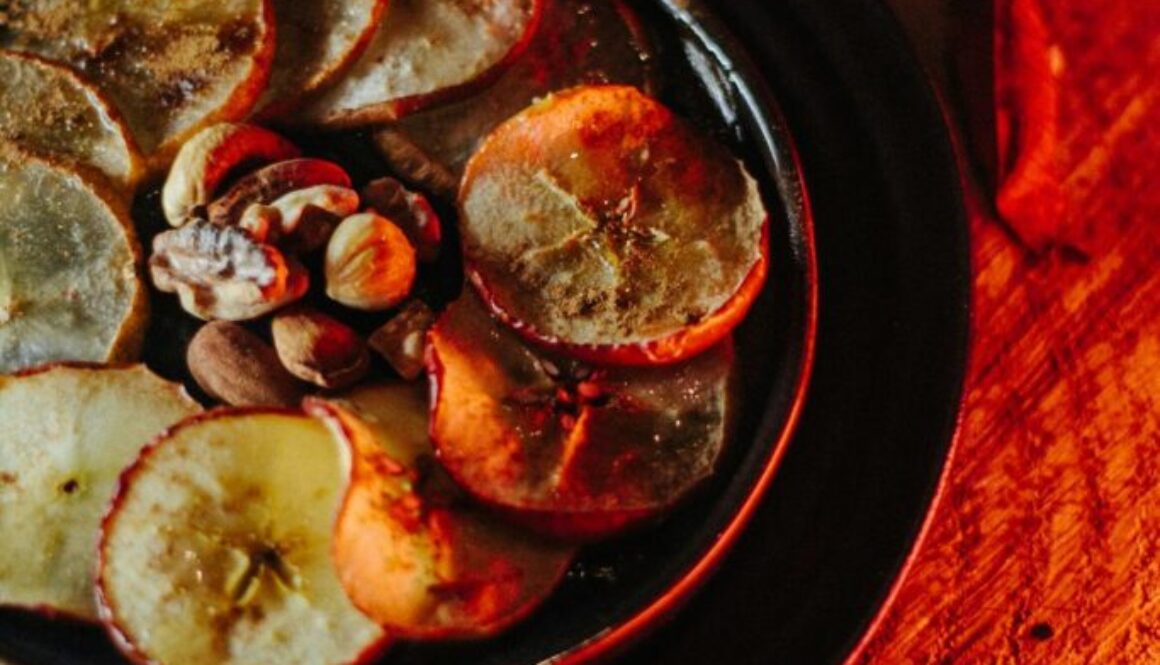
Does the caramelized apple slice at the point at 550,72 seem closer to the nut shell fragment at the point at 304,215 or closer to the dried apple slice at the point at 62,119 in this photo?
the nut shell fragment at the point at 304,215

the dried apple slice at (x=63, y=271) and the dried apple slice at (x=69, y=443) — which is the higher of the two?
the dried apple slice at (x=63, y=271)

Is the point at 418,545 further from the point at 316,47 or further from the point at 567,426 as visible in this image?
the point at 316,47

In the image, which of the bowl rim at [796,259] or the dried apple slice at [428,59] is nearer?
the bowl rim at [796,259]

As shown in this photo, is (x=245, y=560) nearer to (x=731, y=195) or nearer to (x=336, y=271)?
(x=336, y=271)

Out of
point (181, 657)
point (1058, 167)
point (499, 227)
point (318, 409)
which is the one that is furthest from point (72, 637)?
point (1058, 167)

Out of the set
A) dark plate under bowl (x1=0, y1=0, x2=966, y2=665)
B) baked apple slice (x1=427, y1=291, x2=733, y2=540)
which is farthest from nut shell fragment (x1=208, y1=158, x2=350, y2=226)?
dark plate under bowl (x1=0, y1=0, x2=966, y2=665)

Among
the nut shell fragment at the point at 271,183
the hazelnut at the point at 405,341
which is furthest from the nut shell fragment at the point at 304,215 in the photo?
the hazelnut at the point at 405,341
